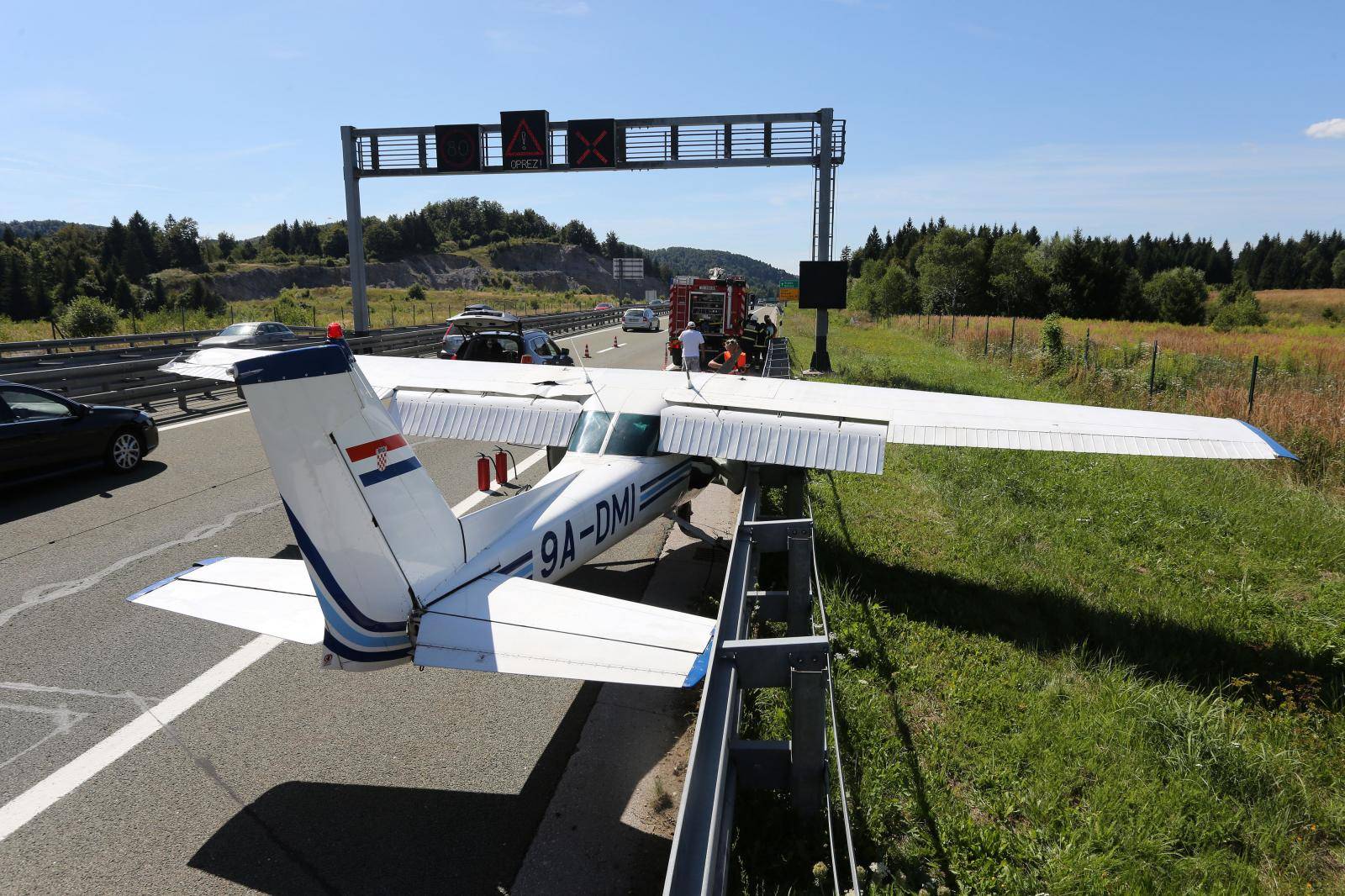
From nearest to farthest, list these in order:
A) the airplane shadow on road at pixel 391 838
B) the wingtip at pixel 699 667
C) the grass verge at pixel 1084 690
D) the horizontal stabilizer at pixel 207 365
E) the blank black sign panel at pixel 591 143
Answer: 1. the wingtip at pixel 699 667
2. the airplane shadow on road at pixel 391 838
3. the grass verge at pixel 1084 690
4. the horizontal stabilizer at pixel 207 365
5. the blank black sign panel at pixel 591 143

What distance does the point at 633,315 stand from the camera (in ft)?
166

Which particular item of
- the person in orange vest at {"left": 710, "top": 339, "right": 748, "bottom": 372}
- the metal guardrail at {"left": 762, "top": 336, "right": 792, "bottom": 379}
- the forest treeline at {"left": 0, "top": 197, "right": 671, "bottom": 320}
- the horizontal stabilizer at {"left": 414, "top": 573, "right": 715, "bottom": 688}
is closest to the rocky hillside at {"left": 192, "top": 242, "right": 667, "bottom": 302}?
the forest treeline at {"left": 0, "top": 197, "right": 671, "bottom": 320}

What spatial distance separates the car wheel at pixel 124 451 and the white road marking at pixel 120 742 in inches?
300

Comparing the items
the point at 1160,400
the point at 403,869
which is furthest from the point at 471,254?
the point at 403,869

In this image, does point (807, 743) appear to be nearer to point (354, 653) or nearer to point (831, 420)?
point (354, 653)

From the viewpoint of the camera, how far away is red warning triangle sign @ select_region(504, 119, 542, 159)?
2361 centimetres

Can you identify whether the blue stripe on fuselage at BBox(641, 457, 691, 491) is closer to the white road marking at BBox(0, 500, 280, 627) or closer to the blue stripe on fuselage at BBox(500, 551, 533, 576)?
the blue stripe on fuselage at BBox(500, 551, 533, 576)

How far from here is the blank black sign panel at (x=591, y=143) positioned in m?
23.1

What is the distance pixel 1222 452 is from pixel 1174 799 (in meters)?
3.25

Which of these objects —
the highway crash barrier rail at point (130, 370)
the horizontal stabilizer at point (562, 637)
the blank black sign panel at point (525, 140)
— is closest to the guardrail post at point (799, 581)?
the horizontal stabilizer at point (562, 637)

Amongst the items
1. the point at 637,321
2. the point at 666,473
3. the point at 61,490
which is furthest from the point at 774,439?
the point at 637,321

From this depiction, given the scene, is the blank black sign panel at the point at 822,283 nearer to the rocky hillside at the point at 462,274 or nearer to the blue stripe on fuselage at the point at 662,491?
the blue stripe on fuselage at the point at 662,491

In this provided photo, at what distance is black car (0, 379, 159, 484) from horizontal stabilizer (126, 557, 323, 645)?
8450 mm

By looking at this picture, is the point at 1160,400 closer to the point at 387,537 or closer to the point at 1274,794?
the point at 1274,794
